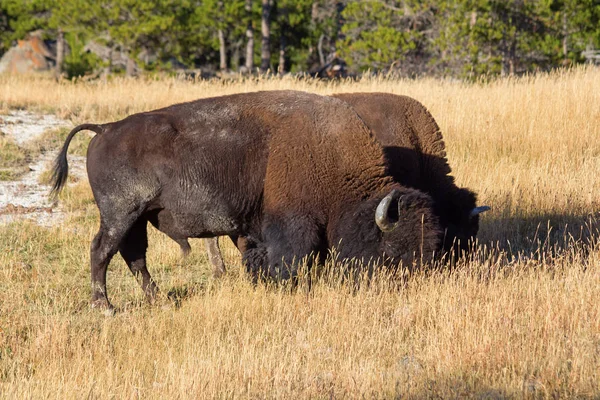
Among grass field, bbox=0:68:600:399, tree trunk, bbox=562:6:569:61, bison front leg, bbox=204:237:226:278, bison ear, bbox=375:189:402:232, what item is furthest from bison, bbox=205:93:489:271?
tree trunk, bbox=562:6:569:61

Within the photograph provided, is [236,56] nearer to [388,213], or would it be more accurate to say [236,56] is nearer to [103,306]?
[103,306]

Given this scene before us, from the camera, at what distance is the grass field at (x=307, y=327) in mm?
4516

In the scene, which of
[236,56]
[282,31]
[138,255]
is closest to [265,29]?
[282,31]

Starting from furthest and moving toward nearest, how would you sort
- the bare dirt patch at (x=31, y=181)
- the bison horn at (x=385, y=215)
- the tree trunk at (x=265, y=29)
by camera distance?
the tree trunk at (x=265, y=29)
the bare dirt patch at (x=31, y=181)
the bison horn at (x=385, y=215)

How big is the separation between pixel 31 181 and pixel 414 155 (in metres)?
5.72

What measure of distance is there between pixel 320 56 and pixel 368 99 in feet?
107

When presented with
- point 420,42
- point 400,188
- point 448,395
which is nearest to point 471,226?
point 400,188

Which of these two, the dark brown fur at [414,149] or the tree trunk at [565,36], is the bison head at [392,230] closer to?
the dark brown fur at [414,149]

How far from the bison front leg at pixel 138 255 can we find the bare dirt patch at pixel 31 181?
9.25ft

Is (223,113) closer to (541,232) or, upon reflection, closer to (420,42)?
(541,232)

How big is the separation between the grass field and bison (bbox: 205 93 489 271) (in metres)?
0.52

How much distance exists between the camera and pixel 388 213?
6441 mm

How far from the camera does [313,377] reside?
4.58 m

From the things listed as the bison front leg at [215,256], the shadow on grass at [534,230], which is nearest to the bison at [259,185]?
the bison front leg at [215,256]
